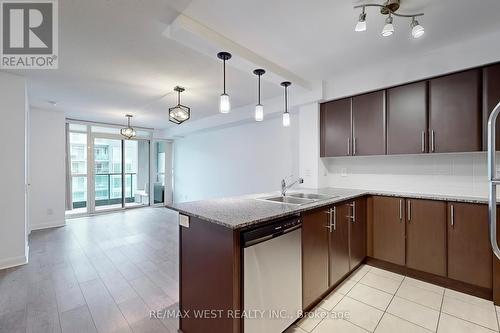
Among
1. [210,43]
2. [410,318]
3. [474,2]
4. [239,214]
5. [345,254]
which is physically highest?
[474,2]

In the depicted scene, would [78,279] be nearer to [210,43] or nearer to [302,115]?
[210,43]

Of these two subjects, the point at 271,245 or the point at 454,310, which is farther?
the point at 454,310

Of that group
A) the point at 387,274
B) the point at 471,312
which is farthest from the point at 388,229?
the point at 471,312

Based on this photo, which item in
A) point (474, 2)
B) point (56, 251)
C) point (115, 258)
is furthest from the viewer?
point (56, 251)

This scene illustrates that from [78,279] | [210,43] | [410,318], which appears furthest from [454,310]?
[78,279]

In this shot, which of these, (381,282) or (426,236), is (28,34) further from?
(426,236)

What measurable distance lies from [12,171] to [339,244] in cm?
432

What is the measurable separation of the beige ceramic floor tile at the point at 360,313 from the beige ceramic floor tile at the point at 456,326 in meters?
0.44

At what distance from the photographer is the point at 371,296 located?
2.27 meters

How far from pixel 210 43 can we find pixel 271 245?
1835mm

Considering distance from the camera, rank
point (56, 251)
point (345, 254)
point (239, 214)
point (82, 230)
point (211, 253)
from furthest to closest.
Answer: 1. point (82, 230)
2. point (56, 251)
3. point (345, 254)
4. point (239, 214)
5. point (211, 253)

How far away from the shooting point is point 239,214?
1643 mm

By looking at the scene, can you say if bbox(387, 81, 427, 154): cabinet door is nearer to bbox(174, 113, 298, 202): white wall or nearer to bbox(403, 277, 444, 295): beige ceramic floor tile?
bbox(403, 277, 444, 295): beige ceramic floor tile

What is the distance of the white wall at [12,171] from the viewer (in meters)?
2.96
